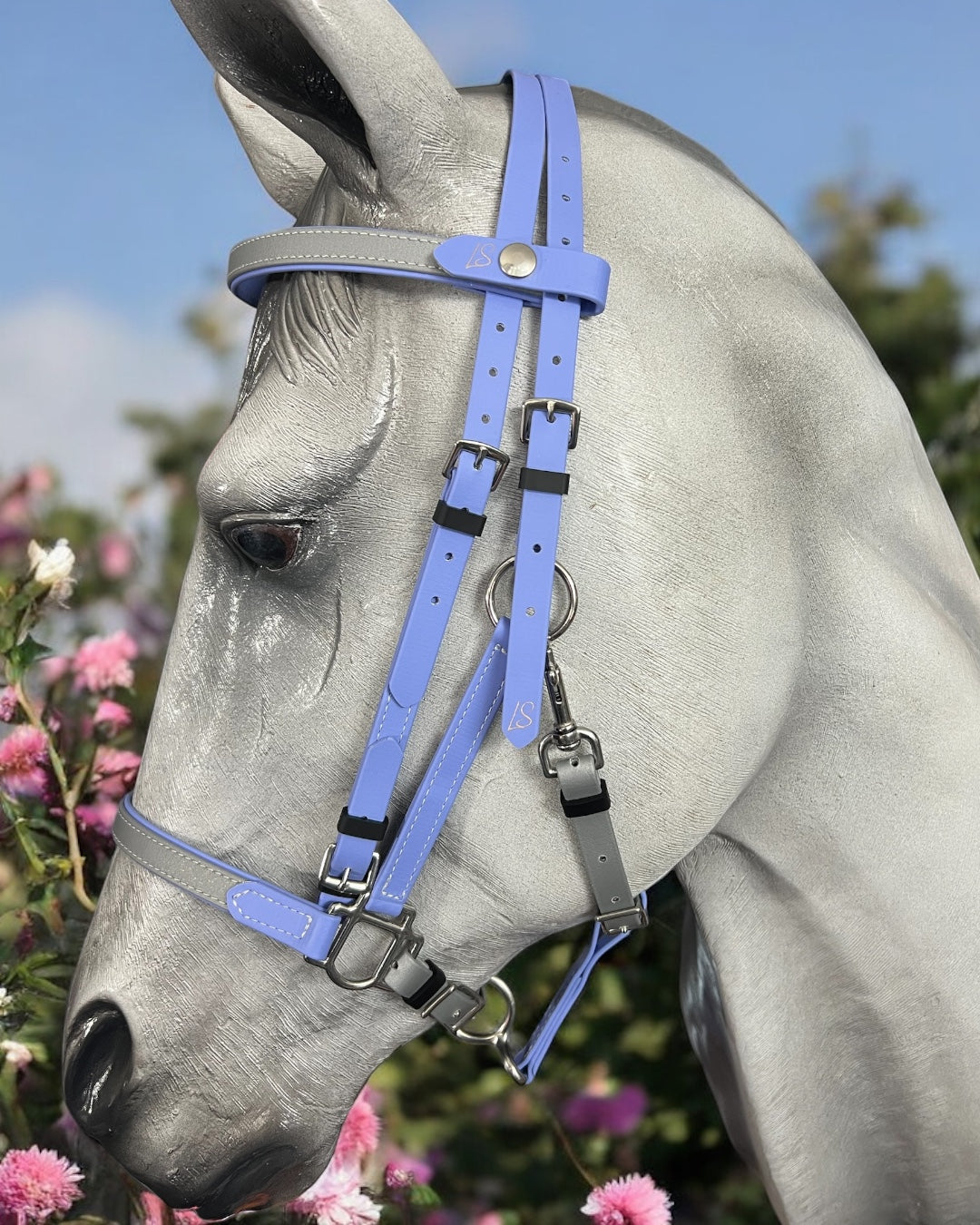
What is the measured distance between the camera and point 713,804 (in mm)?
1066

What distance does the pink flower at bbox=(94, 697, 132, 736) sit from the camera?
1780 millimetres

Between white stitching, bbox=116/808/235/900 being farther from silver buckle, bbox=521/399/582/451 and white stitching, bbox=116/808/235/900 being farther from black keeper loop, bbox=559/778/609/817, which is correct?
silver buckle, bbox=521/399/582/451

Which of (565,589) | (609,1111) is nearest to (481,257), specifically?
(565,589)

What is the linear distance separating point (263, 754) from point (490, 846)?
0.22 m

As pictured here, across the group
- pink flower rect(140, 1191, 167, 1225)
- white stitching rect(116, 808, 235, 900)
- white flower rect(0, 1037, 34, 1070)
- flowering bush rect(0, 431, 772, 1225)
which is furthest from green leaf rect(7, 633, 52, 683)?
pink flower rect(140, 1191, 167, 1225)

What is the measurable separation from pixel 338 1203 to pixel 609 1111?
773mm

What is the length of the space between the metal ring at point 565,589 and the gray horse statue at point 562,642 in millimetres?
17

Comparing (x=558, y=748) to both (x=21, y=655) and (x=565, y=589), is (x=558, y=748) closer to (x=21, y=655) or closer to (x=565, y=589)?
(x=565, y=589)

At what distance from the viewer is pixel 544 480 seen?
3.13 feet

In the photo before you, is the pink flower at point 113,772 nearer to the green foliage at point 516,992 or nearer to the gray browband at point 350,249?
the green foliage at point 516,992

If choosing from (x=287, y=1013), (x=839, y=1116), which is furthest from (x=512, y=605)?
(x=839, y=1116)

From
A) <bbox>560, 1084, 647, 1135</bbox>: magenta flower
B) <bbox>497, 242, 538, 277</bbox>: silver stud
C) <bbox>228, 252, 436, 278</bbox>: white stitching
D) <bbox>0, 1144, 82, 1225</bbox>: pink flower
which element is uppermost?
<bbox>228, 252, 436, 278</bbox>: white stitching

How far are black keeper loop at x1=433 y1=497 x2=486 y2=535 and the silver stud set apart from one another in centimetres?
20

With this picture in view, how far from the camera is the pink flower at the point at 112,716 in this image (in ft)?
5.84
